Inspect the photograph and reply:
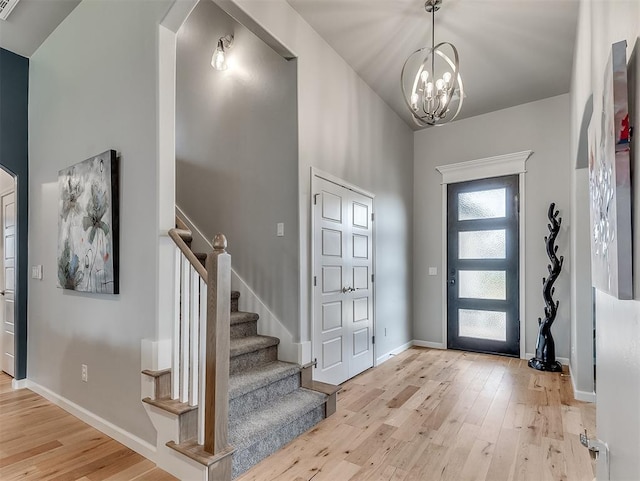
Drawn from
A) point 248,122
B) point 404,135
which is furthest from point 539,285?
point 248,122

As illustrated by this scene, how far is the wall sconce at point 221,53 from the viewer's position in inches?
139

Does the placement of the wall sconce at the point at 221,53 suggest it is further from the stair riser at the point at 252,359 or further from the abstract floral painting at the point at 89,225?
the stair riser at the point at 252,359

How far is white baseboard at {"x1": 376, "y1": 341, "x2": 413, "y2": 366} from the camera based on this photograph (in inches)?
172

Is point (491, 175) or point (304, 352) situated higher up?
point (491, 175)

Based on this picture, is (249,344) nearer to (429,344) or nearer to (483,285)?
(429,344)

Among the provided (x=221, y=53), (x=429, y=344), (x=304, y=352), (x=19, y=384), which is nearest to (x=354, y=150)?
(x=221, y=53)

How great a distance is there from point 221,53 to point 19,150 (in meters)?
2.13

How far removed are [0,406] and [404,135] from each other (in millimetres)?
5372

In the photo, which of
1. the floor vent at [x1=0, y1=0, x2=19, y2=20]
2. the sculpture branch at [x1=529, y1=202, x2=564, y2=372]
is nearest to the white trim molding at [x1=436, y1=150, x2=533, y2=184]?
the sculpture branch at [x1=529, y1=202, x2=564, y2=372]

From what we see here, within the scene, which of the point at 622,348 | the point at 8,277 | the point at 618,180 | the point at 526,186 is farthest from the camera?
the point at 526,186

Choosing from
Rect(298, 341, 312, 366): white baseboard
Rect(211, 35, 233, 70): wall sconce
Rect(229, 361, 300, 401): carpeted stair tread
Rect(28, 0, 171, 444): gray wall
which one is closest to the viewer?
Rect(28, 0, 171, 444): gray wall

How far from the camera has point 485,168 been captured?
4.89 metres

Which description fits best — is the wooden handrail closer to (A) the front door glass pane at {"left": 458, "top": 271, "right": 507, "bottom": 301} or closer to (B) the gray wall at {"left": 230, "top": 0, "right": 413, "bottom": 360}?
(B) the gray wall at {"left": 230, "top": 0, "right": 413, "bottom": 360}

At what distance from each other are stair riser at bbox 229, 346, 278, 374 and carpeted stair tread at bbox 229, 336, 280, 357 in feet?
0.14
